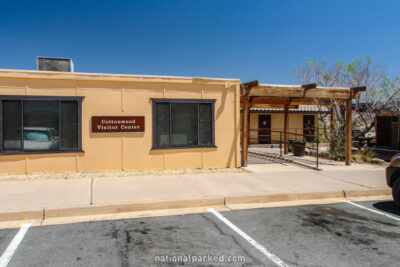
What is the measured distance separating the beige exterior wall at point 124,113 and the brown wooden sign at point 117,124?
13 centimetres

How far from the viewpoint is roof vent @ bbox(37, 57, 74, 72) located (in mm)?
9523

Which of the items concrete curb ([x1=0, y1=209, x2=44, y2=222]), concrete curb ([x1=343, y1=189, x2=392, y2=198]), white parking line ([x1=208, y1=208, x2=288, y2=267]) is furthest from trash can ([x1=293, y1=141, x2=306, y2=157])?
concrete curb ([x1=0, y1=209, x2=44, y2=222])

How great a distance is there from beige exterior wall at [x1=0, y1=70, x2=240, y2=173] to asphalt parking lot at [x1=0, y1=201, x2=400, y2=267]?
4.52 metres

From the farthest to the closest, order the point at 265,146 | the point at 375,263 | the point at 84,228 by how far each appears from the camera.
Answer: the point at 265,146 → the point at 84,228 → the point at 375,263

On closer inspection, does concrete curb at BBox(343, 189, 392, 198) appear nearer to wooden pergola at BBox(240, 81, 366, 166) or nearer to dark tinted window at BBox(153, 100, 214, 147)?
wooden pergola at BBox(240, 81, 366, 166)

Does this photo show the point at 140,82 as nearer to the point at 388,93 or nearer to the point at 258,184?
the point at 258,184

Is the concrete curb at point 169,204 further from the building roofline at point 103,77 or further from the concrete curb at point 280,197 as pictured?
the building roofline at point 103,77

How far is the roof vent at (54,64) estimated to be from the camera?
952 cm

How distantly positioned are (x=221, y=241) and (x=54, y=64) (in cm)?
798

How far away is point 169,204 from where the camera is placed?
6172 mm

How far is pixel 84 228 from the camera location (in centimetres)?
491

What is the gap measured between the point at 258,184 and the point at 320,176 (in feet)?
8.34

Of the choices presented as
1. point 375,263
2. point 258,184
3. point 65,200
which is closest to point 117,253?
point 65,200

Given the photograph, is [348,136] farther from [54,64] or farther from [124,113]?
[54,64]
